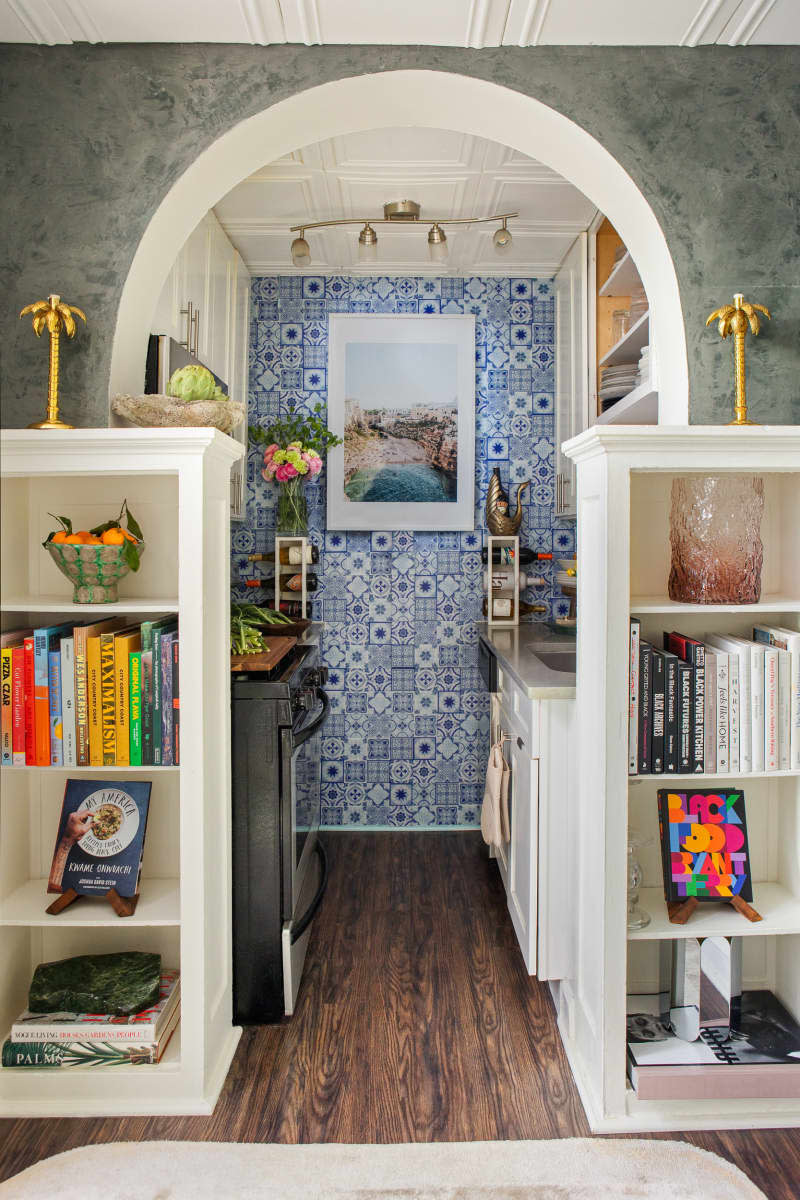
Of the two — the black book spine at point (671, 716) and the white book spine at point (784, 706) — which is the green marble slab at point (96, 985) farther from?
the white book spine at point (784, 706)

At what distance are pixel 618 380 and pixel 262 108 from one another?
57.0 inches

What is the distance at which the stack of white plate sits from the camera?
269 cm

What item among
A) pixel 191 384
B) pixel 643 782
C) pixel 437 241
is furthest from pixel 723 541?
pixel 437 241

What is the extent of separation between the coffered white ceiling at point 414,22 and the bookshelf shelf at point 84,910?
2017 mm

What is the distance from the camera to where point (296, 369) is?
3633 mm

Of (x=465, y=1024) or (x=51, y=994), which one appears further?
(x=465, y=1024)

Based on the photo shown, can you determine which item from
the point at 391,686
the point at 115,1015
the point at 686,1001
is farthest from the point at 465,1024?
the point at 391,686

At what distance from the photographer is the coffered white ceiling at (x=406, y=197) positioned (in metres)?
2.57

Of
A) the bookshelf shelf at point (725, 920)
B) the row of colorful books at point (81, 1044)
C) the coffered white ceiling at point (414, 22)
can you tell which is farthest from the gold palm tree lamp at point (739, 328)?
the row of colorful books at point (81, 1044)

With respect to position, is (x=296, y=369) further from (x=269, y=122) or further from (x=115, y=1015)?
(x=115, y=1015)

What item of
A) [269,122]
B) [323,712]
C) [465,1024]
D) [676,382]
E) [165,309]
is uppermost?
[269,122]

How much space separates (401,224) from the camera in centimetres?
308

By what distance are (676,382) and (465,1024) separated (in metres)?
1.75

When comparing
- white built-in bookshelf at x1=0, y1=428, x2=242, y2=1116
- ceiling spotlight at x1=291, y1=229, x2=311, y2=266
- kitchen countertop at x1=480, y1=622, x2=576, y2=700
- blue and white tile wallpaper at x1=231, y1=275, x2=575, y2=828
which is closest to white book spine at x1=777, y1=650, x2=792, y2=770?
kitchen countertop at x1=480, y1=622, x2=576, y2=700
